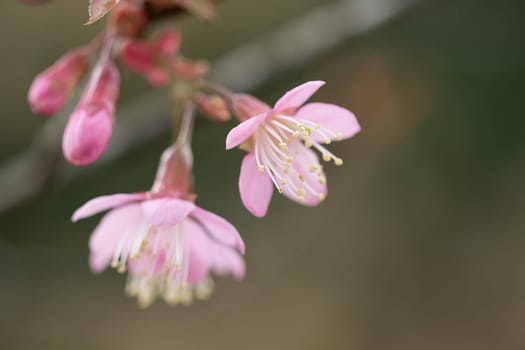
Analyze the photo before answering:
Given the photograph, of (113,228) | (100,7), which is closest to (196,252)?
(113,228)

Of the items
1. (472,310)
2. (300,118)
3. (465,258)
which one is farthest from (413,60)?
(300,118)

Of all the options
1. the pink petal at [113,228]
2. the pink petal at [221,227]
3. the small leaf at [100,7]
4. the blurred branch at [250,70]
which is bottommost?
the pink petal at [221,227]

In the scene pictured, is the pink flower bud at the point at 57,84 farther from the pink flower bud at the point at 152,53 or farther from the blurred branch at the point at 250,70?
the blurred branch at the point at 250,70

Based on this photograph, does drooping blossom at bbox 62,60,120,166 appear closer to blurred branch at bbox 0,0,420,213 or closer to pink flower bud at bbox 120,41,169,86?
pink flower bud at bbox 120,41,169,86

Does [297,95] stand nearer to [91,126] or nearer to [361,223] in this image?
[91,126]

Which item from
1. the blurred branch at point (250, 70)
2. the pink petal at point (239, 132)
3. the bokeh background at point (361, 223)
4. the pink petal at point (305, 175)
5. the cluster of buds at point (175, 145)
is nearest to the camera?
the pink petal at point (239, 132)

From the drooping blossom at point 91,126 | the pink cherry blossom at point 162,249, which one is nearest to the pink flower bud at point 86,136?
the drooping blossom at point 91,126
